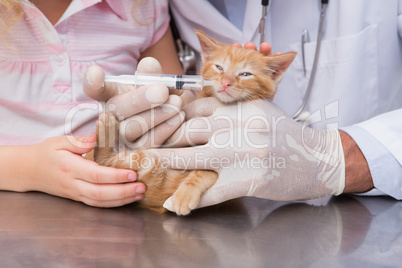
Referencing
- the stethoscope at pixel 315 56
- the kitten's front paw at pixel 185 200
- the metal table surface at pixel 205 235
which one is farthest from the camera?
the stethoscope at pixel 315 56

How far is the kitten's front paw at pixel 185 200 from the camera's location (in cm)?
85

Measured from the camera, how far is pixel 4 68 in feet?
4.11

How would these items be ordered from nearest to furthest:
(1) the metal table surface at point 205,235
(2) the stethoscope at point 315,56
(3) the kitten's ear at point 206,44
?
(1) the metal table surface at point 205,235 → (3) the kitten's ear at point 206,44 → (2) the stethoscope at point 315,56

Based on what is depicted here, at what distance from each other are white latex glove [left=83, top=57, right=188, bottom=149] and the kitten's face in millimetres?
126

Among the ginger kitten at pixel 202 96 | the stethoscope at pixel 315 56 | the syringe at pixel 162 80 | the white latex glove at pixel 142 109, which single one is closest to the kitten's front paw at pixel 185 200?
the ginger kitten at pixel 202 96

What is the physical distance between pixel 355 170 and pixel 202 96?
1.56ft

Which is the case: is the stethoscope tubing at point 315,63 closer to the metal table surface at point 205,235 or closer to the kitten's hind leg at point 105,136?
the metal table surface at point 205,235

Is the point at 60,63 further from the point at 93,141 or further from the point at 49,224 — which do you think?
the point at 49,224

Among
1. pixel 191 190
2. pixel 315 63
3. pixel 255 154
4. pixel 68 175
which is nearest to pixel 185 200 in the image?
pixel 191 190

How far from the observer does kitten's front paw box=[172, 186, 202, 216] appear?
85 cm

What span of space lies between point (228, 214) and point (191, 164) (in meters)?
0.16

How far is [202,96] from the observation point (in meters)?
1.06

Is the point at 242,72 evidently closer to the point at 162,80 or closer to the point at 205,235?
the point at 162,80

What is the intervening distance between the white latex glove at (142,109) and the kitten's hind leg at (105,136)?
0.02m
